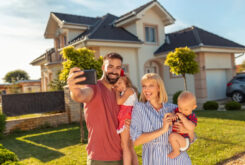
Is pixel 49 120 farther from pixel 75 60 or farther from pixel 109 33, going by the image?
pixel 109 33

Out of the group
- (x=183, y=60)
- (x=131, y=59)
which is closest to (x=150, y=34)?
(x=131, y=59)

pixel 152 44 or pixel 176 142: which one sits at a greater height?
pixel 152 44

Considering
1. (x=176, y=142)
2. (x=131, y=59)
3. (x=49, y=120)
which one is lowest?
(x=49, y=120)

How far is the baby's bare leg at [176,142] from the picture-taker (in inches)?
88.4

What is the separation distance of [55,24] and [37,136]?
1333 centimetres

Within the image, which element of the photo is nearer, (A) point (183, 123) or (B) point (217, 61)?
(A) point (183, 123)

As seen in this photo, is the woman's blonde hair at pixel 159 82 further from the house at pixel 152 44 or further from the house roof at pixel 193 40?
the house roof at pixel 193 40

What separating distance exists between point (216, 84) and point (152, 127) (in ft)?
51.8

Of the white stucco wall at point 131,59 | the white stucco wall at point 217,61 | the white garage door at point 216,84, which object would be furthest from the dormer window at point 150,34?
the white garage door at point 216,84

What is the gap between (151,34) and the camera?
17625 millimetres

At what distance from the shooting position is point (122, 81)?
8.95 ft

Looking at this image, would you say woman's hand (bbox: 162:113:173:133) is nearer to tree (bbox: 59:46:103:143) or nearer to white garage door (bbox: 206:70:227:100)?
tree (bbox: 59:46:103:143)

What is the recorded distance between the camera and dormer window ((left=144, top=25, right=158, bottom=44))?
17406 millimetres

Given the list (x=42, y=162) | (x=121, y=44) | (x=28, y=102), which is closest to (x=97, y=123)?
(x=42, y=162)
